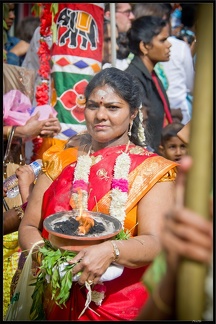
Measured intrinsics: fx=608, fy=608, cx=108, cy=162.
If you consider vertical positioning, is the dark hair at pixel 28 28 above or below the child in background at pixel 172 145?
above

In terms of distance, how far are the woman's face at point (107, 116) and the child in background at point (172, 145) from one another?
1.79 metres

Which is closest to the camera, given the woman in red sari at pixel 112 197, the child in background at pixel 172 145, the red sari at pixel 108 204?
the woman in red sari at pixel 112 197

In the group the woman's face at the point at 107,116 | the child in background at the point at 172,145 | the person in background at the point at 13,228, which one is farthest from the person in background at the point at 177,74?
the woman's face at the point at 107,116

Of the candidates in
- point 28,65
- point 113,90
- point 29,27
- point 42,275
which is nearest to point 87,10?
point 28,65

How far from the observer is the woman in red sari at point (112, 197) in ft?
9.62

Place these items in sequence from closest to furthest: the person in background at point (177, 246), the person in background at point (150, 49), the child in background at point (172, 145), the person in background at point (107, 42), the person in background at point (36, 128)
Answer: the person in background at point (177, 246) < the person in background at point (36, 128) < the child in background at point (172, 145) < the person in background at point (150, 49) < the person in background at point (107, 42)

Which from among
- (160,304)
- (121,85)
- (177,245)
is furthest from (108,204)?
(177,245)

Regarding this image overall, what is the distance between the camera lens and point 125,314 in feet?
10.2

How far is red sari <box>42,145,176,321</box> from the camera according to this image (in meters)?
3.05

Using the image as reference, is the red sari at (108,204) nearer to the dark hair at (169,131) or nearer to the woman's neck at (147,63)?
the dark hair at (169,131)

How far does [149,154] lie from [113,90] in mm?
416

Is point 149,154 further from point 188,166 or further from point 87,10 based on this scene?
point 87,10

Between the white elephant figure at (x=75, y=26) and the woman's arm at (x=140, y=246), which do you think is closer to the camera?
the woman's arm at (x=140, y=246)

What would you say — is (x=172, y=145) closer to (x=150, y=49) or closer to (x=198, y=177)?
(x=150, y=49)
